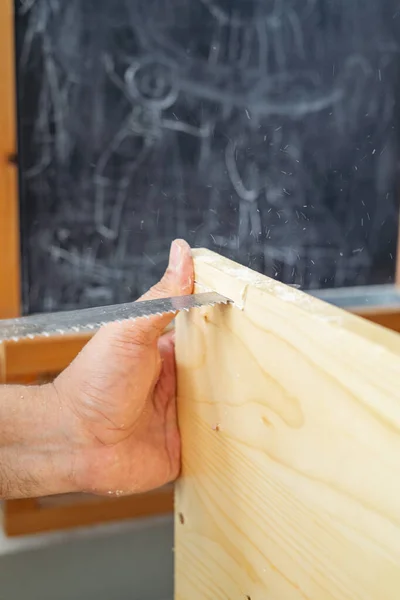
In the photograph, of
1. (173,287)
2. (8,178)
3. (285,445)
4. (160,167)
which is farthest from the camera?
(160,167)

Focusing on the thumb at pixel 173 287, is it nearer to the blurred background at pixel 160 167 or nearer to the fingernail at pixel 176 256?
the fingernail at pixel 176 256

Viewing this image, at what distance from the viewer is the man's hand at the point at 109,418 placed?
82cm

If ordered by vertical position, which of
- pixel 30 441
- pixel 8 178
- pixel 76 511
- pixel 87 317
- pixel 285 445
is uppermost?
pixel 8 178

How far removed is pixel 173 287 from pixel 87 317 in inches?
7.3

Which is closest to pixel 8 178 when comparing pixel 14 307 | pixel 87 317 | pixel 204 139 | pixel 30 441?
pixel 14 307

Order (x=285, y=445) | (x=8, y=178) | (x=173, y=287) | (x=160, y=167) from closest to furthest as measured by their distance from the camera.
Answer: (x=285, y=445) < (x=173, y=287) < (x=8, y=178) < (x=160, y=167)

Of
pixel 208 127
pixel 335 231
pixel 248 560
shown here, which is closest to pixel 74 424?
pixel 248 560

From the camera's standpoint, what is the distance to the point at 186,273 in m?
0.80

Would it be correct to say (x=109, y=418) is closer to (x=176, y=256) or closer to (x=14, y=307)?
(x=176, y=256)

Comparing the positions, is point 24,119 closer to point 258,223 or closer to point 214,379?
point 258,223

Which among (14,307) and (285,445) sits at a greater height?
(285,445)

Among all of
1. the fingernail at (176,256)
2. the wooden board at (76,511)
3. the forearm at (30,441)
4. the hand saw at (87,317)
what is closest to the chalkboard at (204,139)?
the wooden board at (76,511)

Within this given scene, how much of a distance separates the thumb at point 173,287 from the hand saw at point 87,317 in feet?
0.24

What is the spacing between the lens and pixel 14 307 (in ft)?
5.08
